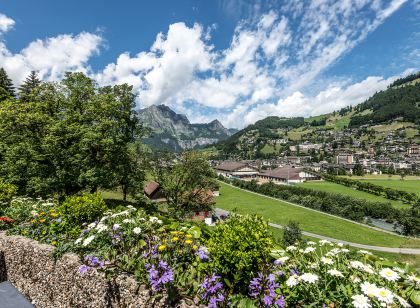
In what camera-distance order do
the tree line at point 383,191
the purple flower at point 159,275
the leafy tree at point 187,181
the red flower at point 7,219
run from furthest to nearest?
the tree line at point 383,191
the leafy tree at point 187,181
the red flower at point 7,219
the purple flower at point 159,275

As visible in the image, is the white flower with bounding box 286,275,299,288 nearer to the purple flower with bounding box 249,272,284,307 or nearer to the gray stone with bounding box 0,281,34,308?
the purple flower with bounding box 249,272,284,307

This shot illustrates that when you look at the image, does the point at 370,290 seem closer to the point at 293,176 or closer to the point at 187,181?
the point at 187,181

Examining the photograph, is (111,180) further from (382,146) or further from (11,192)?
(382,146)

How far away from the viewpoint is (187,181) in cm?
3034

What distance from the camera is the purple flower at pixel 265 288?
3434 millimetres

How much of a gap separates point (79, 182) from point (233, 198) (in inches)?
2372

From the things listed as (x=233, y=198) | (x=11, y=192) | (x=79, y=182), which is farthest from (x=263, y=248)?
(x=233, y=198)

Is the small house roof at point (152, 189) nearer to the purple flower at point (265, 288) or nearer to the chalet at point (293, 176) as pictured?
the purple flower at point (265, 288)

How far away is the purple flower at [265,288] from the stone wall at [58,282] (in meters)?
1.01

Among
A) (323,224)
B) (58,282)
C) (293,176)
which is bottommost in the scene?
(293,176)

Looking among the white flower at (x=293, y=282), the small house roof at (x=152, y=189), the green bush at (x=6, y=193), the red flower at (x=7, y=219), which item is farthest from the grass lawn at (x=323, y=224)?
the white flower at (x=293, y=282)

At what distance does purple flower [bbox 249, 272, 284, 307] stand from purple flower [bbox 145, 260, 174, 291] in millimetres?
1224

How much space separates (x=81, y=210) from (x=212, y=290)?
5280 millimetres

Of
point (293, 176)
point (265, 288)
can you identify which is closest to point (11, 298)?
point (265, 288)
